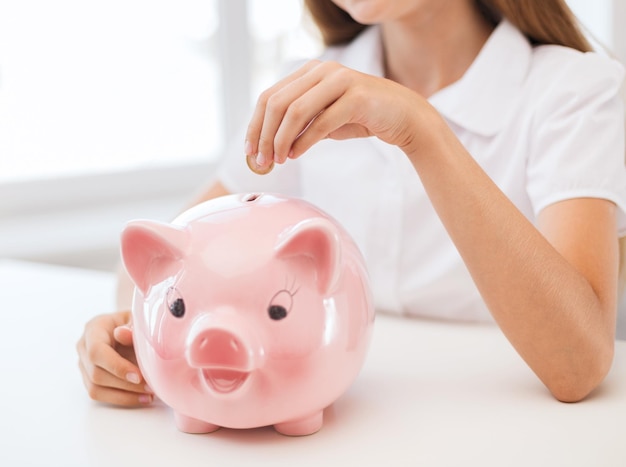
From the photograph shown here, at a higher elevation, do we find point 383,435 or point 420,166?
point 420,166

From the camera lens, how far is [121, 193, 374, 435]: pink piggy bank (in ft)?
2.16

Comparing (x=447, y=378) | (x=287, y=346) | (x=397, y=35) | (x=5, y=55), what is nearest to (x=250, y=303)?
(x=287, y=346)

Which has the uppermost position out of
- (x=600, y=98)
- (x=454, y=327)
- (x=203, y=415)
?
(x=600, y=98)

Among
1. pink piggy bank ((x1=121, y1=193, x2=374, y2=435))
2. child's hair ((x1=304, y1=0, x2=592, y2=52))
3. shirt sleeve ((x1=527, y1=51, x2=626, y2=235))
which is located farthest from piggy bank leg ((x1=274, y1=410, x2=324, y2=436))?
child's hair ((x1=304, y1=0, x2=592, y2=52))

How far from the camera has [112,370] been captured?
78 cm

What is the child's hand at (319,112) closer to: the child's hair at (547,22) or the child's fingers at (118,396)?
the child's fingers at (118,396)

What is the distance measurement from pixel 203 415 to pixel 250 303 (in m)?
0.10

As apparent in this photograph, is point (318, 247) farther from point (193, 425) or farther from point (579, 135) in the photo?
point (579, 135)

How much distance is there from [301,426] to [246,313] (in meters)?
0.12

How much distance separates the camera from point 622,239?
105cm

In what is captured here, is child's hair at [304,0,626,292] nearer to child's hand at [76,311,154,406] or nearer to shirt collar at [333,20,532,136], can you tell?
shirt collar at [333,20,532,136]

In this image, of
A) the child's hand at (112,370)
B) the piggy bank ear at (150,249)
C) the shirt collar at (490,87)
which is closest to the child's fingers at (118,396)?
the child's hand at (112,370)

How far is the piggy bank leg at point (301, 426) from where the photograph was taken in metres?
0.72

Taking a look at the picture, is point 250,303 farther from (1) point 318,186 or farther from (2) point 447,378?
(1) point 318,186
